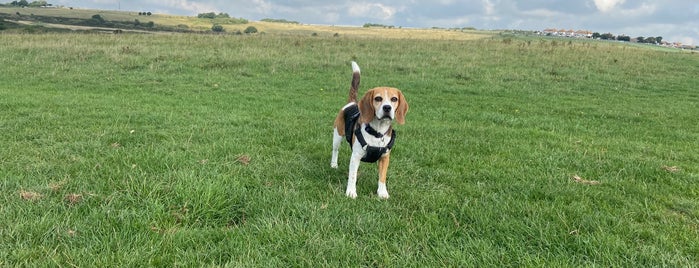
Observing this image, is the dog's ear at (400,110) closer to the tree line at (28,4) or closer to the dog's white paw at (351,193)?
the dog's white paw at (351,193)

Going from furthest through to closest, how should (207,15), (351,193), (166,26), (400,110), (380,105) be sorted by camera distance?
(207,15)
(166,26)
(400,110)
(351,193)
(380,105)

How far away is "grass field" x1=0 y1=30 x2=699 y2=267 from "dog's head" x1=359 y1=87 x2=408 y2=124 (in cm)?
91

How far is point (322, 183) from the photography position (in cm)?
538

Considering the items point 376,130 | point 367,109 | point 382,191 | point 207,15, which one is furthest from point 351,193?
point 207,15

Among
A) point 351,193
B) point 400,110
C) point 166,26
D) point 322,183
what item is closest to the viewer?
point 351,193

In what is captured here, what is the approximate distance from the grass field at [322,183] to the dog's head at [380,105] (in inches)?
35.9

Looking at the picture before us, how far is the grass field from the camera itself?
3.58 metres

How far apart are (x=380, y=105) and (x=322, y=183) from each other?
4.15 ft

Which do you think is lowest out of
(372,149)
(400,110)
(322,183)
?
(322,183)

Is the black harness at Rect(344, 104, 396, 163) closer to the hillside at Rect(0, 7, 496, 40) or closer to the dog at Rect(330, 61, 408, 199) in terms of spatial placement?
the dog at Rect(330, 61, 408, 199)

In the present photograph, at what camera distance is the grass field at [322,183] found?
Result: 3.58 m

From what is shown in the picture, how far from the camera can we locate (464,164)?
249 inches

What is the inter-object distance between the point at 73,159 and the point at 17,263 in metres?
2.90

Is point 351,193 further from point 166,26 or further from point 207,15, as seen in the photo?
point 207,15
